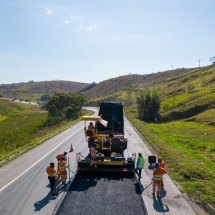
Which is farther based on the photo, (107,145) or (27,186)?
(107,145)

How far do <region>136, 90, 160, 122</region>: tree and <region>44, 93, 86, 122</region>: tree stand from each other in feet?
56.4

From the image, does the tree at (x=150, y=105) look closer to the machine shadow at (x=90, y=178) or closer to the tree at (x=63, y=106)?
the tree at (x=63, y=106)

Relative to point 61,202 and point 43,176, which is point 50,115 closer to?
point 43,176

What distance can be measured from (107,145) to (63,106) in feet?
172

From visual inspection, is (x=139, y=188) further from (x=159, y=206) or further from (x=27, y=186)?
(x=27, y=186)

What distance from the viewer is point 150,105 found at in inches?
2537

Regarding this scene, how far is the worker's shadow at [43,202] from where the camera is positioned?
513 inches

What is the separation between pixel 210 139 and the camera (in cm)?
3159

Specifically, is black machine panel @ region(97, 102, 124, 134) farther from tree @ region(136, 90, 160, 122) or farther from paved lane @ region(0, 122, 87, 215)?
tree @ region(136, 90, 160, 122)

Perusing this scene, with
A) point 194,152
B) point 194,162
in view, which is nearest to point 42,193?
point 194,162

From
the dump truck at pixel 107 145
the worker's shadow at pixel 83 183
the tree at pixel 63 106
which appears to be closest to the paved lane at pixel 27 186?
the worker's shadow at pixel 83 183

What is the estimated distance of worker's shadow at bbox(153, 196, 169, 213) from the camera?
1283 cm

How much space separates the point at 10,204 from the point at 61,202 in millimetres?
2268

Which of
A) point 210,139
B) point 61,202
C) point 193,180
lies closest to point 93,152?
point 61,202
